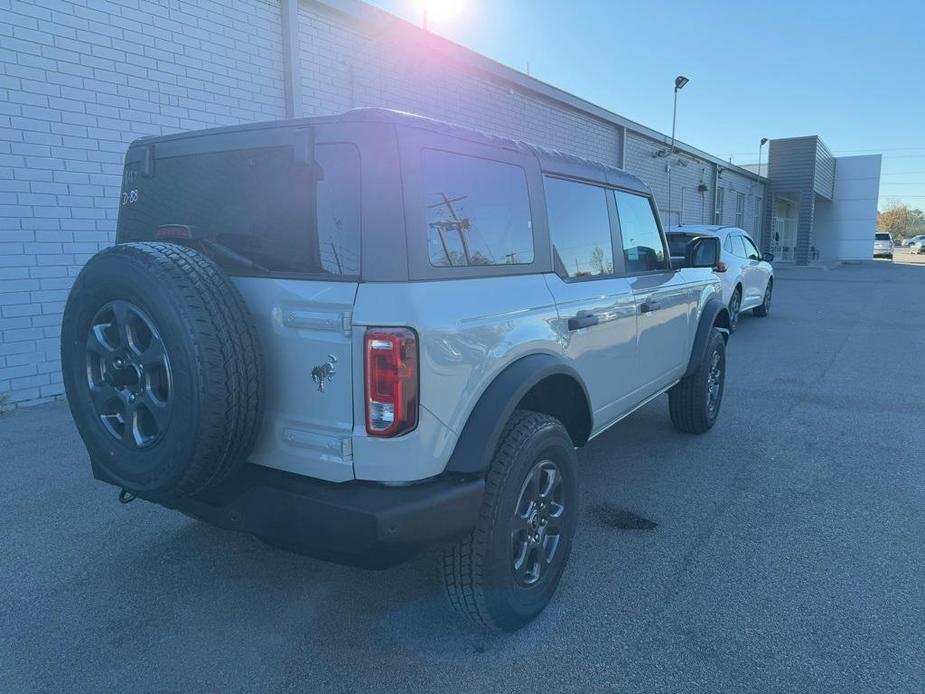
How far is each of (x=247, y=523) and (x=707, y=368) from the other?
3.94m

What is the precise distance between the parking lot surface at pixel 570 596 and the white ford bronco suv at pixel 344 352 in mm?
365

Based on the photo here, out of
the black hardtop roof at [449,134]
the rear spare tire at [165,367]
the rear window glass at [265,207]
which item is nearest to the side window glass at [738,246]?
the black hardtop roof at [449,134]

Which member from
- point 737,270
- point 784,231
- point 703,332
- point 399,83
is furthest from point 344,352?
point 784,231

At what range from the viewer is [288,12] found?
799 centimetres

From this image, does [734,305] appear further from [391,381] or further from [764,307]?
[391,381]

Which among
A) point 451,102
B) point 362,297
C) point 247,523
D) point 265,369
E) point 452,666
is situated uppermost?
point 451,102

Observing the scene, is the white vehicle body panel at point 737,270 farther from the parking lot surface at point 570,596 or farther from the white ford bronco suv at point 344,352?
the white ford bronco suv at point 344,352

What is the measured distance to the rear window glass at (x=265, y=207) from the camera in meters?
2.34

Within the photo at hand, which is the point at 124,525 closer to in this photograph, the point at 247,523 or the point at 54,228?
the point at 247,523

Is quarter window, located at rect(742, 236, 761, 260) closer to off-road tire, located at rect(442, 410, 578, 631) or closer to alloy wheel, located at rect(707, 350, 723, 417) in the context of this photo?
alloy wheel, located at rect(707, 350, 723, 417)

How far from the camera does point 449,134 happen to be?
2.58 metres

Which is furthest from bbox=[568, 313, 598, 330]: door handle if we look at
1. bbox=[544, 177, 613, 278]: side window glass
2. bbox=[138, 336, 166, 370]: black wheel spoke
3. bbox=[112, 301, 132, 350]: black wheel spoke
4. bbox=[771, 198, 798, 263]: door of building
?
bbox=[771, 198, 798, 263]: door of building

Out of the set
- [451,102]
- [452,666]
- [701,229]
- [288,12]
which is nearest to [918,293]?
[701,229]

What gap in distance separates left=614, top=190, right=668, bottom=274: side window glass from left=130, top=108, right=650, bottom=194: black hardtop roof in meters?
0.14
